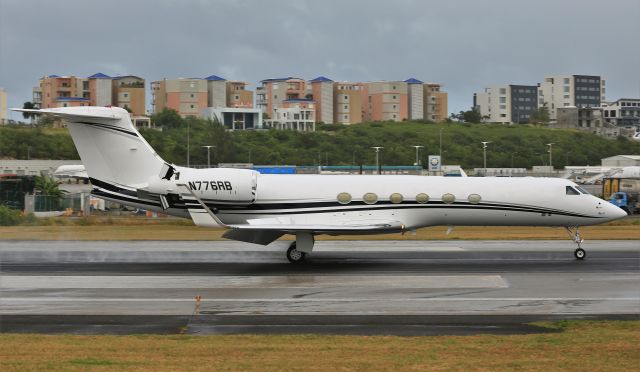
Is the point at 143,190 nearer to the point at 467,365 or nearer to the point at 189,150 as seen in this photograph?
the point at 467,365

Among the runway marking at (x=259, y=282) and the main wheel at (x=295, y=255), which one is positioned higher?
the main wheel at (x=295, y=255)

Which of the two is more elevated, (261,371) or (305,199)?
(305,199)

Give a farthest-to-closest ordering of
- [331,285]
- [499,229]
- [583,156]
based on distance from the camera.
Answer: [583,156], [499,229], [331,285]

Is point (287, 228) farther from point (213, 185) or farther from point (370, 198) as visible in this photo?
point (370, 198)

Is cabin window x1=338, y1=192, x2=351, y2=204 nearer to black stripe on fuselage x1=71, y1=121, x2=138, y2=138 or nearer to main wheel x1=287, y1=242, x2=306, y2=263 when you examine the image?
main wheel x1=287, y1=242, x2=306, y2=263

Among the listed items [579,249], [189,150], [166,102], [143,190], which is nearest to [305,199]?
[143,190]

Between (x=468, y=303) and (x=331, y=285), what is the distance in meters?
4.39

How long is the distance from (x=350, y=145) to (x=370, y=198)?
8138 cm

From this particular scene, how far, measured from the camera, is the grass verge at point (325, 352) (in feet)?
39.7

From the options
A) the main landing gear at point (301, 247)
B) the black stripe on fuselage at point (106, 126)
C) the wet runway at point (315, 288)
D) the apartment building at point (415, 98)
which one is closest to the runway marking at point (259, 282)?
the wet runway at point (315, 288)

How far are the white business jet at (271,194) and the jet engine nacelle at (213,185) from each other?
1.2 inches

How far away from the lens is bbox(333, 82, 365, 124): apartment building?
17588 centimetres

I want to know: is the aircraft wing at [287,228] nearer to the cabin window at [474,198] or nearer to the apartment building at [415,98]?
the cabin window at [474,198]

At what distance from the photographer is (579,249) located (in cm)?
2795
